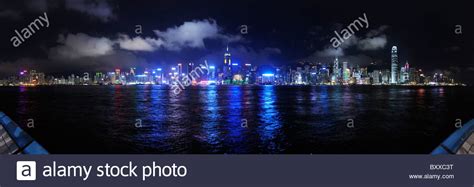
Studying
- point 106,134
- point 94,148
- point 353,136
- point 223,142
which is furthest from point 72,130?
point 353,136

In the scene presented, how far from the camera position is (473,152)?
1116cm

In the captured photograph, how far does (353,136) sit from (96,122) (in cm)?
2335

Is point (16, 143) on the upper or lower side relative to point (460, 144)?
upper

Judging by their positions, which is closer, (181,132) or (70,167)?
(70,167)

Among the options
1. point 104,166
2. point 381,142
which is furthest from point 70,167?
point 381,142

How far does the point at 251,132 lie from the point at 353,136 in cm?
738

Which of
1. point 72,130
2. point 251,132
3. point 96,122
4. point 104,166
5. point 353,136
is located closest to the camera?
point 104,166

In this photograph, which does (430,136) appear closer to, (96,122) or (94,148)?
(94,148)

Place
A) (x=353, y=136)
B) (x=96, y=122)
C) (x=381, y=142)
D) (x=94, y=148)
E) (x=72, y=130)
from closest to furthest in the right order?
(x=94, y=148), (x=381, y=142), (x=353, y=136), (x=72, y=130), (x=96, y=122)

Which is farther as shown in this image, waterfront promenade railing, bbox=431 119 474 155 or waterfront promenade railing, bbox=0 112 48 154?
waterfront promenade railing, bbox=0 112 48 154

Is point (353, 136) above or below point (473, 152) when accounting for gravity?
below

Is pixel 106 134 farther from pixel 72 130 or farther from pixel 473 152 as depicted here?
pixel 473 152

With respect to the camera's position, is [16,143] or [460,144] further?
[16,143]

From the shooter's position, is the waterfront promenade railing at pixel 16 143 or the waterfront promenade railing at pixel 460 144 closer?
the waterfront promenade railing at pixel 460 144
